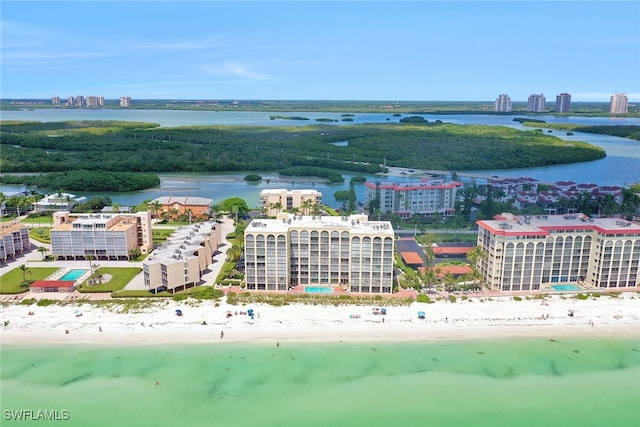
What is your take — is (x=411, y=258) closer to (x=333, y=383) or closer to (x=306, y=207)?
(x=306, y=207)

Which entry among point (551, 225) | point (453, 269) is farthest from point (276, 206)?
point (551, 225)

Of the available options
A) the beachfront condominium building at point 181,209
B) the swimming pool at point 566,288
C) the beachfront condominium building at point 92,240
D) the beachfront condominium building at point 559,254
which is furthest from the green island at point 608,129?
the beachfront condominium building at point 92,240

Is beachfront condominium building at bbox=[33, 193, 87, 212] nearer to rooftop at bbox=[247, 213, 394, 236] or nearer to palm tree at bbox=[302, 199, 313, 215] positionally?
palm tree at bbox=[302, 199, 313, 215]

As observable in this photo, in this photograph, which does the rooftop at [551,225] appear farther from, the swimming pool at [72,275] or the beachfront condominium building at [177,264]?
the swimming pool at [72,275]

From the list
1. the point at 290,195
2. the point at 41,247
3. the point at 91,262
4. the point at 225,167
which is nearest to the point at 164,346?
the point at 91,262

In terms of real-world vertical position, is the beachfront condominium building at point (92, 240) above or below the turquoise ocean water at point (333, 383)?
above

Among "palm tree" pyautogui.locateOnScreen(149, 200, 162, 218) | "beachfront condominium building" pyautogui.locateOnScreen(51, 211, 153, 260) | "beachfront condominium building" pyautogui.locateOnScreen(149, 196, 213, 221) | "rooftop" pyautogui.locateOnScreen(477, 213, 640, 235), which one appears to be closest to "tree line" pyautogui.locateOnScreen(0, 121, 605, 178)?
"beachfront condominium building" pyautogui.locateOnScreen(149, 196, 213, 221)

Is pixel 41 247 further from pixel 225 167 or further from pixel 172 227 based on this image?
pixel 225 167
